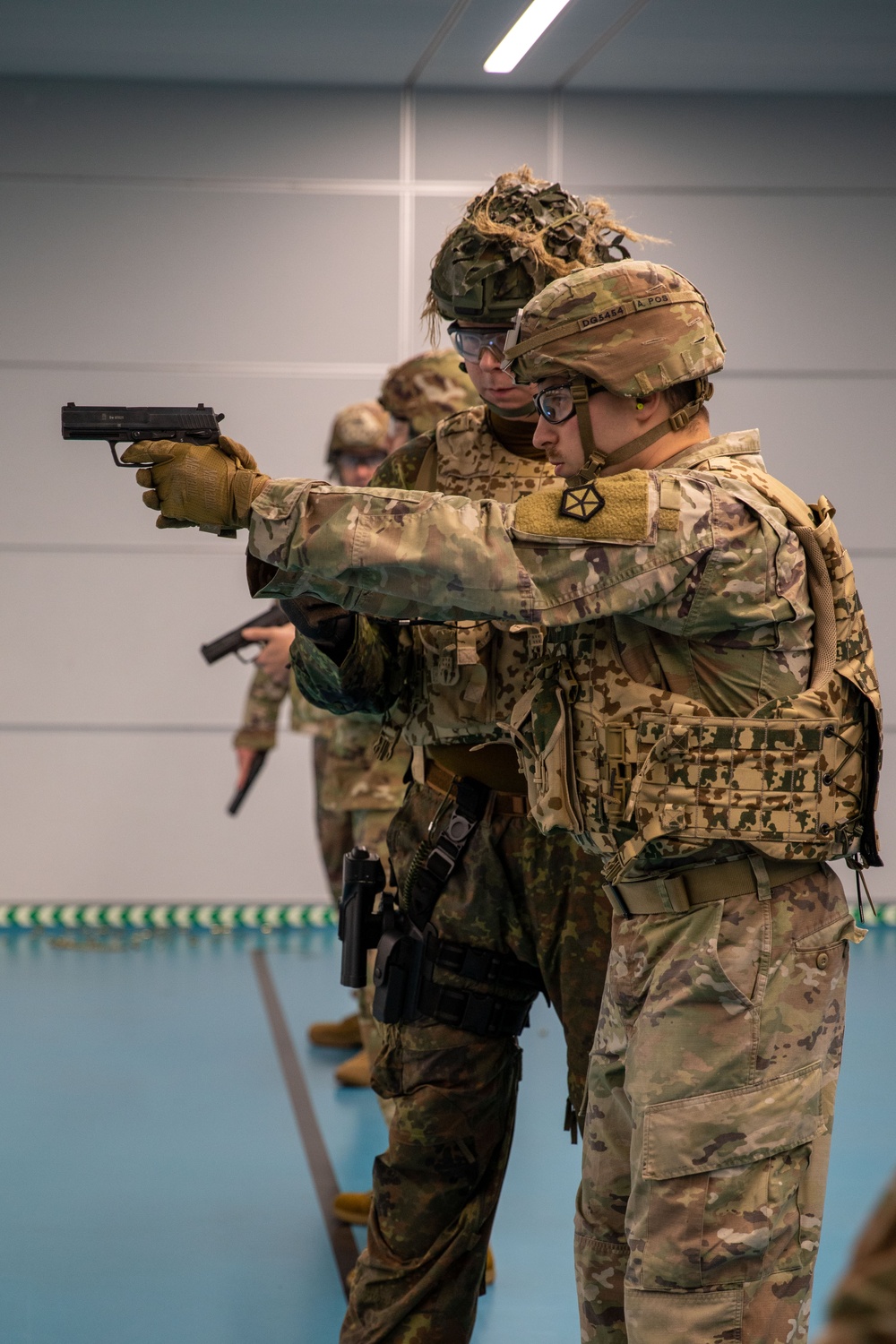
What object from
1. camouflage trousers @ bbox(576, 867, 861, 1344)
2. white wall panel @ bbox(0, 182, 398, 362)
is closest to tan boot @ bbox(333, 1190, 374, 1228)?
camouflage trousers @ bbox(576, 867, 861, 1344)

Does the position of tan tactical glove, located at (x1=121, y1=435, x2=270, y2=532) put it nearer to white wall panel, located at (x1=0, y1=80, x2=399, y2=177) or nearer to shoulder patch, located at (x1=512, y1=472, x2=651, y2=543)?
shoulder patch, located at (x1=512, y1=472, x2=651, y2=543)

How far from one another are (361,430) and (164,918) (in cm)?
276

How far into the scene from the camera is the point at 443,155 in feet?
20.5

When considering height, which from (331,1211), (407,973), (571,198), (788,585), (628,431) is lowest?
(331,1211)

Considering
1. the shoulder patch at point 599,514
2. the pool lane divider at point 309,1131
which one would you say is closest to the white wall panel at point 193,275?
the pool lane divider at point 309,1131

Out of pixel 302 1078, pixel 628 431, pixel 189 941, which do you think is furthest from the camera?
pixel 189 941

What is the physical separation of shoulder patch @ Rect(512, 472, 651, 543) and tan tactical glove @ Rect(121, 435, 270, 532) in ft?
1.08

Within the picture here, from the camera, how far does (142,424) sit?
180 centimetres

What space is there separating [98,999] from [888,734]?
3626 millimetres

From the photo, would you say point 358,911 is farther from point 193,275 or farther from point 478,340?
point 193,275

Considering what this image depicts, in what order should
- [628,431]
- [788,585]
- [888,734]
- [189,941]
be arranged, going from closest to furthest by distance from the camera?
[788,585] → [628,431] → [189,941] → [888,734]

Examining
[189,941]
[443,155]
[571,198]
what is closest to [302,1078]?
[189,941]

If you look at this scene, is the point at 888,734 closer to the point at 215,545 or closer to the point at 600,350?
the point at 215,545

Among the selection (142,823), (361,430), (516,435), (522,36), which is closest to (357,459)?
(361,430)
